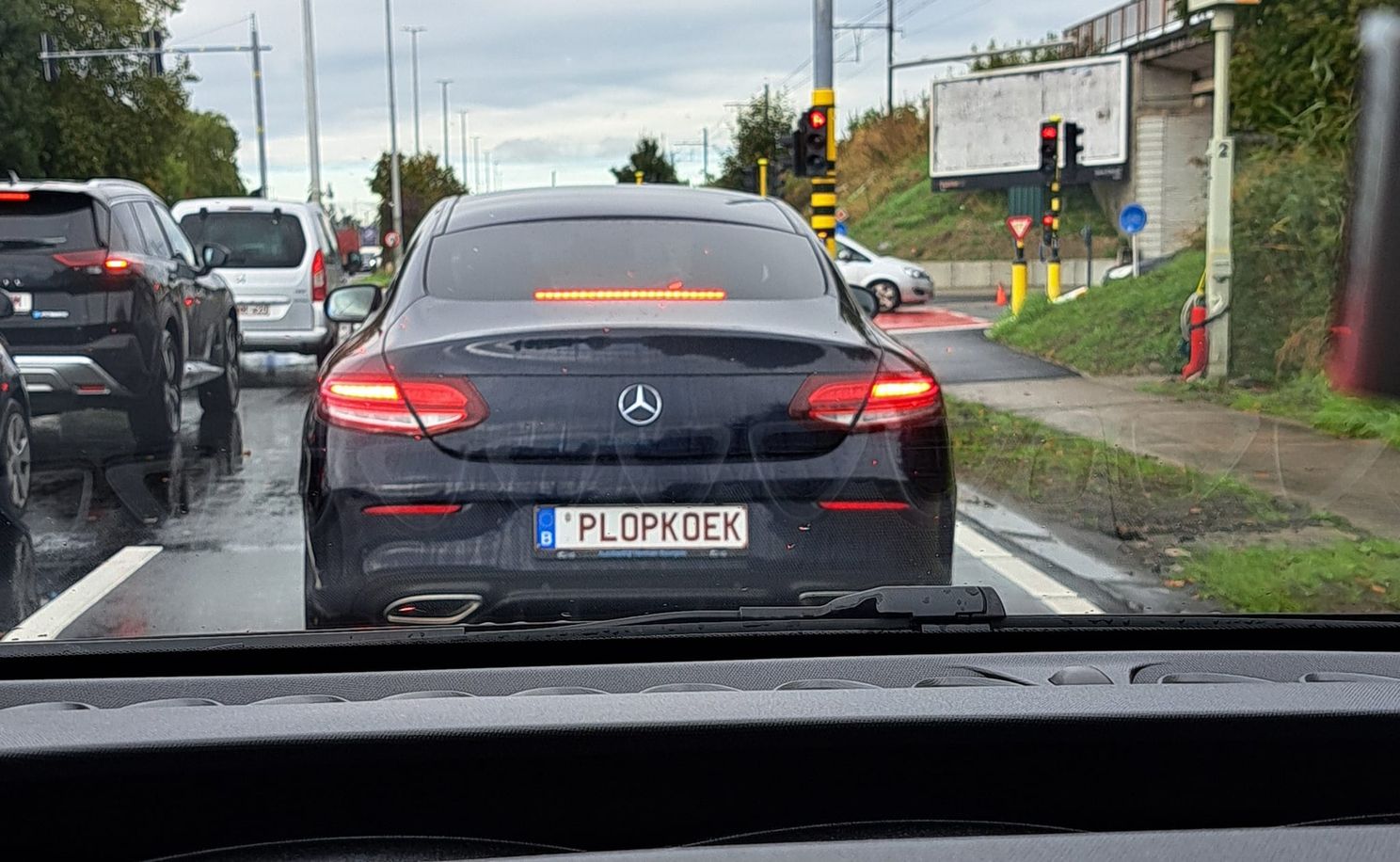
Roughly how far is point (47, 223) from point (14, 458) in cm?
221

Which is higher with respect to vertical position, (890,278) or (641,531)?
(641,531)

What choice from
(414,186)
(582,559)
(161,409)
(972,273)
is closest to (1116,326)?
(161,409)

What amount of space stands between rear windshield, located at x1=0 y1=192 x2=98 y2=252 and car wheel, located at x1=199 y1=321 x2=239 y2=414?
116 inches

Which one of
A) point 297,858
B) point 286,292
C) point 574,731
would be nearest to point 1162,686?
point 574,731

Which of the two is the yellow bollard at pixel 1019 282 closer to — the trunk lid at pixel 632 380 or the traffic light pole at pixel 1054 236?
the traffic light pole at pixel 1054 236

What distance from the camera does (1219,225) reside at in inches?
594

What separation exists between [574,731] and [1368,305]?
97 centimetres

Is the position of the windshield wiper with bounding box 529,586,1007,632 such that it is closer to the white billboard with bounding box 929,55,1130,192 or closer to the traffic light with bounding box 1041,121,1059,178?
the traffic light with bounding box 1041,121,1059,178

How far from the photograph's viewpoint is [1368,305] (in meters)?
1.55

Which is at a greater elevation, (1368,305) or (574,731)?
(1368,305)

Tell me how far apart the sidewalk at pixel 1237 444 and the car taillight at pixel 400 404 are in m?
4.47

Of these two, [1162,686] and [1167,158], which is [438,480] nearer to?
[1162,686]

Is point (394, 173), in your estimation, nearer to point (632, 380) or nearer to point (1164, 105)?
point (1164, 105)

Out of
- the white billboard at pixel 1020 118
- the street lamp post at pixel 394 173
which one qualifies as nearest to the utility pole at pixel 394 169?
the street lamp post at pixel 394 173
